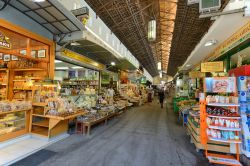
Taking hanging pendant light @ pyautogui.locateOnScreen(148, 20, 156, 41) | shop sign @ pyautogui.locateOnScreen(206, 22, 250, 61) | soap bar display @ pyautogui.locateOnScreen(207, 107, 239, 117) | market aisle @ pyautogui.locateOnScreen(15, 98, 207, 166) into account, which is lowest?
market aisle @ pyautogui.locateOnScreen(15, 98, 207, 166)

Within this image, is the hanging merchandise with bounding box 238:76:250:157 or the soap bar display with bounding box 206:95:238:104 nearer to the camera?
the hanging merchandise with bounding box 238:76:250:157

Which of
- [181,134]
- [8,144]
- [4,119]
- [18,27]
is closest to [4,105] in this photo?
[4,119]

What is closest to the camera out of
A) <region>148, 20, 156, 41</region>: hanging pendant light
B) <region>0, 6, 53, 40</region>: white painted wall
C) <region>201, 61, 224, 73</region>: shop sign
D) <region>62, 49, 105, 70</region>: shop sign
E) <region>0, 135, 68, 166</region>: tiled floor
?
<region>0, 135, 68, 166</region>: tiled floor

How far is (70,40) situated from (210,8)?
14.3 feet

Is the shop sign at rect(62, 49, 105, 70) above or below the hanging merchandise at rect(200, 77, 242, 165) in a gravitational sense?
above

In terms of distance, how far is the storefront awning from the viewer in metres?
3.78

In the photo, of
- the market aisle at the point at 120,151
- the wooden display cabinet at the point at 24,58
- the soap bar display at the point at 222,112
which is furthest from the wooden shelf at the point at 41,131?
the soap bar display at the point at 222,112

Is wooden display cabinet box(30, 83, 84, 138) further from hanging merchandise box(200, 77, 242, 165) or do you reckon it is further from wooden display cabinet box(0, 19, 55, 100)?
hanging merchandise box(200, 77, 242, 165)

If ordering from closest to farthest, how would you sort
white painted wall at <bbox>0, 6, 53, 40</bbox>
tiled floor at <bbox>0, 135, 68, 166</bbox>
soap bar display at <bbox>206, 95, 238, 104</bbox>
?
tiled floor at <bbox>0, 135, 68, 166</bbox>
soap bar display at <bbox>206, 95, 238, 104</bbox>
white painted wall at <bbox>0, 6, 53, 40</bbox>

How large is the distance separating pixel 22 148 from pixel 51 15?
3.81m

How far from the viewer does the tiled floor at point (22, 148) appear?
122 inches

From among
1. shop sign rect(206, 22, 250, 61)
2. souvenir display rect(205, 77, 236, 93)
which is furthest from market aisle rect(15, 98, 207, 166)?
shop sign rect(206, 22, 250, 61)

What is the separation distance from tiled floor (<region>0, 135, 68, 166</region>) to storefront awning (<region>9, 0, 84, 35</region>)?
3.64 metres

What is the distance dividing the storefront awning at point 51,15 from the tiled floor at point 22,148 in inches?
143
